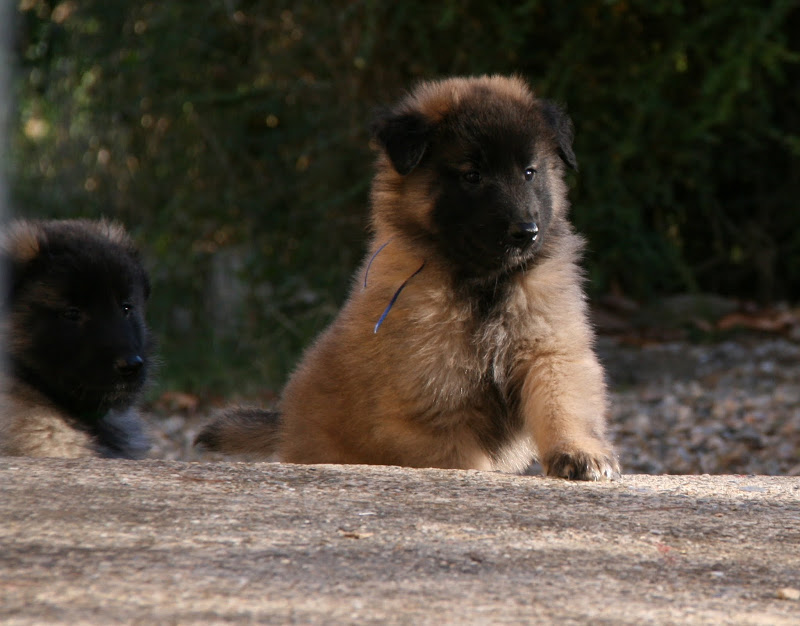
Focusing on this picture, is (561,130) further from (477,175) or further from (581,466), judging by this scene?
(581,466)

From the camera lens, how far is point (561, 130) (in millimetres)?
4102

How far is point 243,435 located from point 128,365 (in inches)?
26.7

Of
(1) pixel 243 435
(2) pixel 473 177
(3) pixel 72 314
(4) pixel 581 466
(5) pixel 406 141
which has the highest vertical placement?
(5) pixel 406 141

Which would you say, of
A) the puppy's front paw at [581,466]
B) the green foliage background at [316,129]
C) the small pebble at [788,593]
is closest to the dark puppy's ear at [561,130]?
the puppy's front paw at [581,466]

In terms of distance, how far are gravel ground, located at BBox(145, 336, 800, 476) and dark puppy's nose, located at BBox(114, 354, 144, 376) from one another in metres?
1.59

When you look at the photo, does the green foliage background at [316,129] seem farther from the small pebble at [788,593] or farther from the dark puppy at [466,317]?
the small pebble at [788,593]

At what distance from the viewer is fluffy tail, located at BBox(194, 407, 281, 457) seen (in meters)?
4.39

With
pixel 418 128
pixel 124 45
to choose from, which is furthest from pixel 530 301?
pixel 124 45

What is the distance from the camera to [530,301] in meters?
3.80

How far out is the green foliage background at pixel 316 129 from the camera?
8047 millimetres

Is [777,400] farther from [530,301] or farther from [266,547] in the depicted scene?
[266,547]

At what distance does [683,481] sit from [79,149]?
720cm

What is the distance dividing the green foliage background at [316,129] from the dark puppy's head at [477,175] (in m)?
3.69

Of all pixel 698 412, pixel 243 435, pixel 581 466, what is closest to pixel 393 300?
pixel 581 466
